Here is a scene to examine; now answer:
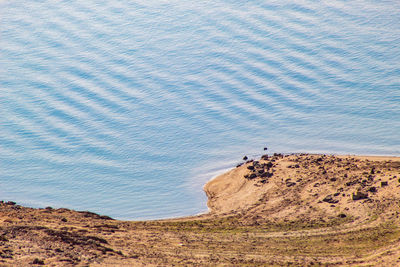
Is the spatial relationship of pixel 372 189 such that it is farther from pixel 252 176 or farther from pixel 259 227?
pixel 252 176

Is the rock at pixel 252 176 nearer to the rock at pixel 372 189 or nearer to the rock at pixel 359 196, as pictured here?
the rock at pixel 359 196

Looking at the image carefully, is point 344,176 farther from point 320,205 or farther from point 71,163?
point 71,163

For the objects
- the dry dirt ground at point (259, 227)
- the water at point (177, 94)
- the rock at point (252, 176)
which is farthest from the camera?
the water at point (177, 94)

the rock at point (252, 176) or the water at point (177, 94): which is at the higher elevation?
the water at point (177, 94)

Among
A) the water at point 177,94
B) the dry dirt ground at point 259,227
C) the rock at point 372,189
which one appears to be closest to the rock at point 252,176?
the dry dirt ground at point 259,227

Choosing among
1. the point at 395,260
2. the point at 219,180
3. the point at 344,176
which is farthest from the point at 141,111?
the point at 395,260

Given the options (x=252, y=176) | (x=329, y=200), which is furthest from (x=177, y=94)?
(x=329, y=200)
